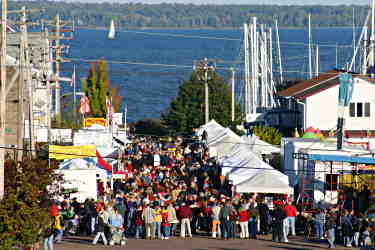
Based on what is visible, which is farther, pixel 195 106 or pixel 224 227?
pixel 195 106

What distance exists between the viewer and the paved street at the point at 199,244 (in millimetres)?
29938

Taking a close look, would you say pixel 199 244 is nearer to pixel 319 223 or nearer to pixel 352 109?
pixel 319 223

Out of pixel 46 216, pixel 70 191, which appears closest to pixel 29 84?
pixel 70 191

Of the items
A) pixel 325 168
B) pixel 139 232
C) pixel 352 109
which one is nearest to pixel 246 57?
pixel 352 109

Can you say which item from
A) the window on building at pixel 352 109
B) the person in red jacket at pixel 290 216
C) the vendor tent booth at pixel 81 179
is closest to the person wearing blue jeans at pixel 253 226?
the person in red jacket at pixel 290 216

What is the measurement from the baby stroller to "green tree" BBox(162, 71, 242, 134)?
4538cm

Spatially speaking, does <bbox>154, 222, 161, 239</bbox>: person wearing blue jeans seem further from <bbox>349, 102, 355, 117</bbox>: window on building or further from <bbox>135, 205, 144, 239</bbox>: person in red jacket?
<bbox>349, 102, 355, 117</bbox>: window on building

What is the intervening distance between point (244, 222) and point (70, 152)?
31.9 feet

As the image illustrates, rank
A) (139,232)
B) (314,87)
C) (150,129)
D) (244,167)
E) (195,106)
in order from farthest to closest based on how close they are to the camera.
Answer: (150,129) < (195,106) < (314,87) < (244,167) < (139,232)

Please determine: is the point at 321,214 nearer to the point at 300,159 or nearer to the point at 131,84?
the point at 300,159

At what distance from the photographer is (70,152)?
3938 cm

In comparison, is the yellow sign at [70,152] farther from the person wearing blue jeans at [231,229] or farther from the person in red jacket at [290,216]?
the person in red jacket at [290,216]

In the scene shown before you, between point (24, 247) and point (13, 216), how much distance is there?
34.0 inches

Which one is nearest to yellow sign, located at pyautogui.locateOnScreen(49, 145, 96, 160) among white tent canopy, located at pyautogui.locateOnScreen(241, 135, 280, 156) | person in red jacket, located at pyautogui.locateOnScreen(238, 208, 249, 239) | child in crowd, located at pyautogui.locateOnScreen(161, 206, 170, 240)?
child in crowd, located at pyautogui.locateOnScreen(161, 206, 170, 240)
